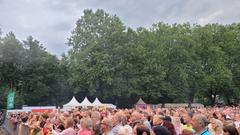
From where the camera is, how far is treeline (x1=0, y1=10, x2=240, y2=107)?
56.1 meters

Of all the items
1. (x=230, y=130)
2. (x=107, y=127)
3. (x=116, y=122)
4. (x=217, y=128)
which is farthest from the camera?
(x=116, y=122)

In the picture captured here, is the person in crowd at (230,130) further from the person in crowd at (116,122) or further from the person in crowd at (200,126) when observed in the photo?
the person in crowd at (116,122)

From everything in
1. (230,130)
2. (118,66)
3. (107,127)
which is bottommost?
(230,130)

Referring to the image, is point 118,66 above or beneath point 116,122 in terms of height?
above

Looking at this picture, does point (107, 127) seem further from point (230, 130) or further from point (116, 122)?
point (230, 130)

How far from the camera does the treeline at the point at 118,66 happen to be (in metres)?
56.1

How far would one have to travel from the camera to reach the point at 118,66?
2188 inches

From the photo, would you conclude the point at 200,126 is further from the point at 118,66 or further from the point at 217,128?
the point at 118,66

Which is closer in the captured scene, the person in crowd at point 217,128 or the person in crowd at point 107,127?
the person in crowd at point 107,127

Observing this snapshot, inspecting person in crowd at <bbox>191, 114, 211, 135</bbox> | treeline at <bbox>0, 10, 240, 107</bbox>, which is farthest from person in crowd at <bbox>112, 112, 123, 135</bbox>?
treeline at <bbox>0, 10, 240, 107</bbox>

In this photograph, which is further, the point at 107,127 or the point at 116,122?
the point at 116,122

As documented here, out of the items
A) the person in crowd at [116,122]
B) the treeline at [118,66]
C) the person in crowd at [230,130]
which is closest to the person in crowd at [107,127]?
the person in crowd at [116,122]

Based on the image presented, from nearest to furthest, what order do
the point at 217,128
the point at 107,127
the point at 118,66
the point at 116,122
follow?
the point at 107,127 < the point at 217,128 < the point at 116,122 < the point at 118,66

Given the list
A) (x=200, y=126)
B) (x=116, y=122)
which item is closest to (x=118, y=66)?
(x=116, y=122)
